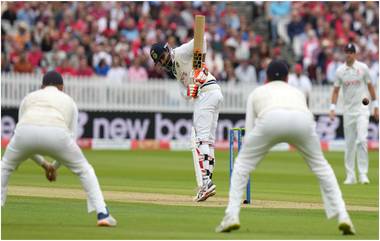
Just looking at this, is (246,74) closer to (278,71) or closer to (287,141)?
(278,71)

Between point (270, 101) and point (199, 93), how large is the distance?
3842 mm

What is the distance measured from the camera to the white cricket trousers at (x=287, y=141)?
10.7 metres

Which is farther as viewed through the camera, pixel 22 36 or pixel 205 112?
pixel 22 36

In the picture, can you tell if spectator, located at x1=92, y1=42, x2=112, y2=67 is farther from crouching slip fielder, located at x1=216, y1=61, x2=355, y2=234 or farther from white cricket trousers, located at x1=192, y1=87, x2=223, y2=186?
crouching slip fielder, located at x1=216, y1=61, x2=355, y2=234

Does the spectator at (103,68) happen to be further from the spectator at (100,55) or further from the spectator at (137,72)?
the spectator at (137,72)

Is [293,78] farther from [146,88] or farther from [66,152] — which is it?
[66,152]

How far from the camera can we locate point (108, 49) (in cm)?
3011

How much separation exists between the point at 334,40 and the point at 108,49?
6667 mm

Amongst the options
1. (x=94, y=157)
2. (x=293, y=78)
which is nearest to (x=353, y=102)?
(x=94, y=157)

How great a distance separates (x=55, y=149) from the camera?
1106 cm

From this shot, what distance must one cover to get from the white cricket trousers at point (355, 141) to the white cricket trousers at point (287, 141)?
770 cm

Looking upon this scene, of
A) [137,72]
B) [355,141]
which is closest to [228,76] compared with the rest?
[137,72]

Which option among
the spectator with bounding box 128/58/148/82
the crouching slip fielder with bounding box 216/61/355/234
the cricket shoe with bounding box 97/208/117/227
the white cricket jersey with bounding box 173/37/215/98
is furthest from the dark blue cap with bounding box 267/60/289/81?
the spectator with bounding box 128/58/148/82

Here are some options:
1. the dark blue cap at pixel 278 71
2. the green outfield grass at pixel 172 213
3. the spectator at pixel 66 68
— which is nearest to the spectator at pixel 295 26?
the spectator at pixel 66 68
